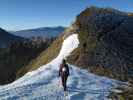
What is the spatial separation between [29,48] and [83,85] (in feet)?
353

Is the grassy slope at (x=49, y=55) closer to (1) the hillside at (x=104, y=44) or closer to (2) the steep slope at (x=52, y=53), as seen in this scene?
(2) the steep slope at (x=52, y=53)

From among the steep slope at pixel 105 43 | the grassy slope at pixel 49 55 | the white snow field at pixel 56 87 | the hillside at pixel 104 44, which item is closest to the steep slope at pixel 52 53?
the grassy slope at pixel 49 55

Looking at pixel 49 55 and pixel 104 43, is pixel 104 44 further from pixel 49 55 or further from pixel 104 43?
pixel 49 55

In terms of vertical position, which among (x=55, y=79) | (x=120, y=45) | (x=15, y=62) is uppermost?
(x=120, y=45)

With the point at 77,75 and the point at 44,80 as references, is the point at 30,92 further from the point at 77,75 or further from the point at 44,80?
the point at 77,75

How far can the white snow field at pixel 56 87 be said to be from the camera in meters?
24.6

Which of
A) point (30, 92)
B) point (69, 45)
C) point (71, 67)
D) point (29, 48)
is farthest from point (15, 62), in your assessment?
point (30, 92)

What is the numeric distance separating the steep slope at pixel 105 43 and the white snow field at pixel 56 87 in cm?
240

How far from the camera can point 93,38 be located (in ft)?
131

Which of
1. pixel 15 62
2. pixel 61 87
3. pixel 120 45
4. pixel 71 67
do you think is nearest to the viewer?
pixel 61 87

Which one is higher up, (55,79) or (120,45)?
(120,45)

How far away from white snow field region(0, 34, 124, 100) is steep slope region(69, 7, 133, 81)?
2.40 metres

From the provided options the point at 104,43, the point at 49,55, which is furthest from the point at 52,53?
the point at 104,43

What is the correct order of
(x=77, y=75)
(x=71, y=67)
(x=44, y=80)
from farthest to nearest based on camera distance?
(x=71, y=67) → (x=77, y=75) → (x=44, y=80)
